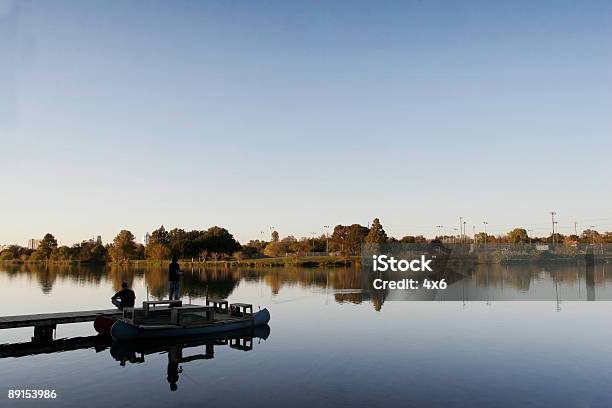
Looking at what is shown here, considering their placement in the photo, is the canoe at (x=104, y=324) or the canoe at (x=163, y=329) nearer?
the canoe at (x=163, y=329)

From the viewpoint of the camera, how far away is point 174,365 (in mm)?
24453

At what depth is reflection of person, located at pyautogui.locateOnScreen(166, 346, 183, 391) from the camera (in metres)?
21.1

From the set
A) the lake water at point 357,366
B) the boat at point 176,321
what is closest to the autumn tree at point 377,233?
the lake water at point 357,366

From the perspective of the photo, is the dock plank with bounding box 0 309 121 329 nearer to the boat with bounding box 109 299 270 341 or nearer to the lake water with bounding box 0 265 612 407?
the lake water with bounding box 0 265 612 407

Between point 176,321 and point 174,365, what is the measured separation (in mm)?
7079

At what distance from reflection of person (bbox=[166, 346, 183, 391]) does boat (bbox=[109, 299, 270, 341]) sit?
6.38 feet

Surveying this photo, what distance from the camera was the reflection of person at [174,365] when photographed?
2114 centimetres

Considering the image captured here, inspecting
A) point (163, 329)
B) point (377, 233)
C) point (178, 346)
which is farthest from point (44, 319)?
point (377, 233)

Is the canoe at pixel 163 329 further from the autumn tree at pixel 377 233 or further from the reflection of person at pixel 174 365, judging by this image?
the autumn tree at pixel 377 233

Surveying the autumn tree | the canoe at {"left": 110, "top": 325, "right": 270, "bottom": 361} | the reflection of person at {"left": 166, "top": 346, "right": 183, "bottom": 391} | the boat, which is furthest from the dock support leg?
the autumn tree

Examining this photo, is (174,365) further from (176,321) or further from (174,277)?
(174,277)

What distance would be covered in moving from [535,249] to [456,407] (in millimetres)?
165471

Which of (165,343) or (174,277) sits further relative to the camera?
(174,277)

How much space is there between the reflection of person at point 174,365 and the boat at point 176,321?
194 cm
